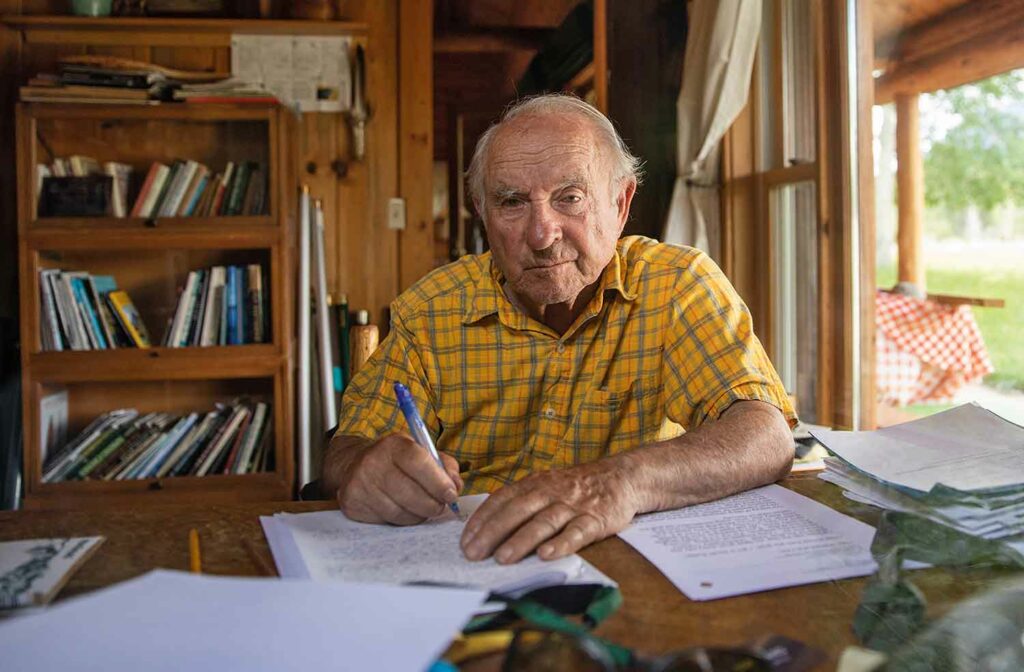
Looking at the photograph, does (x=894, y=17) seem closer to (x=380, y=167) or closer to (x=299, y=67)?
(x=380, y=167)

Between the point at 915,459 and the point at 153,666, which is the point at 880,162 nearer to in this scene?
the point at 915,459

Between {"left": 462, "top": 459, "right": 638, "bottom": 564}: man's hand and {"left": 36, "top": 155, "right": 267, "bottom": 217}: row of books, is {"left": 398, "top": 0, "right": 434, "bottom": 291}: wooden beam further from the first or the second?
{"left": 462, "top": 459, "right": 638, "bottom": 564}: man's hand

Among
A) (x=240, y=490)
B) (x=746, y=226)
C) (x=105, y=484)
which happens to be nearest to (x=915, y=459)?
(x=746, y=226)

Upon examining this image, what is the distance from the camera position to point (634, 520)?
34.9 inches

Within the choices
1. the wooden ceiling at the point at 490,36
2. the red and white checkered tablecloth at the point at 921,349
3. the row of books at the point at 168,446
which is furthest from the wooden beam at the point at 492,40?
the red and white checkered tablecloth at the point at 921,349

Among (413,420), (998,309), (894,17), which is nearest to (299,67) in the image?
(894,17)

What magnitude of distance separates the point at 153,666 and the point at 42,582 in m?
0.29

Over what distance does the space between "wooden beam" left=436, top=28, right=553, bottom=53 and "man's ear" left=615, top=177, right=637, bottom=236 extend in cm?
293

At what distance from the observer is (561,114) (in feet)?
4.63

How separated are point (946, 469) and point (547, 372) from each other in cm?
65

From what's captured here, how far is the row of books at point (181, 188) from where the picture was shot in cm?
282

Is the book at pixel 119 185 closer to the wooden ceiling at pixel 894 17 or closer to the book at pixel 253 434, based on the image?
the book at pixel 253 434

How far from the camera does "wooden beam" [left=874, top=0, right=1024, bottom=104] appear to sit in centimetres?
179

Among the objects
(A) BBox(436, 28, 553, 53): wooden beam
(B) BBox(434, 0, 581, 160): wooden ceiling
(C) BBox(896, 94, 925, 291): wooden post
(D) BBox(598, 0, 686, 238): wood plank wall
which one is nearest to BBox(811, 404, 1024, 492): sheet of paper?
(C) BBox(896, 94, 925, 291): wooden post
